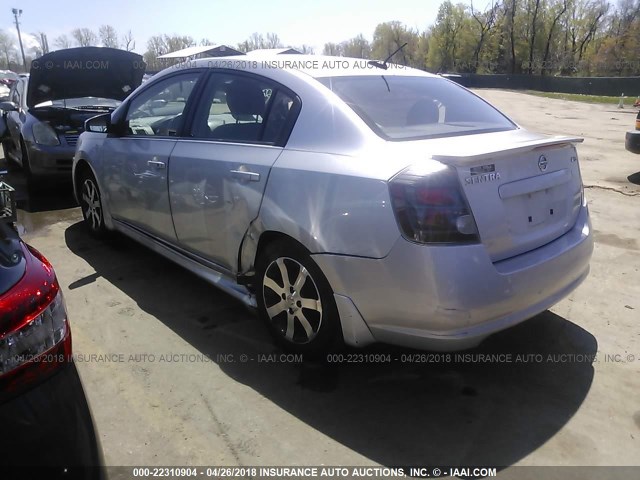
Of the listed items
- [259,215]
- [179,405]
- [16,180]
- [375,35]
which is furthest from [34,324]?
[375,35]

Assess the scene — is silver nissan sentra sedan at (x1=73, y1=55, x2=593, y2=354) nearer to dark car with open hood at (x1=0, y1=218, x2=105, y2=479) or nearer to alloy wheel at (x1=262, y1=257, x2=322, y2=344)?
alloy wheel at (x1=262, y1=257, x2=322, y2=344)

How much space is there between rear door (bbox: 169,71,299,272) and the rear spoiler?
1.00 meters

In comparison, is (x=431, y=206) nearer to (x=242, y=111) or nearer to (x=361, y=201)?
(x=361, y=201)

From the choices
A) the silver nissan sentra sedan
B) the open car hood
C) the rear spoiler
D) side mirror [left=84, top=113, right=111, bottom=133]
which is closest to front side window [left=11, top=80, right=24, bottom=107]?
the open car hood

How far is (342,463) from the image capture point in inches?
90.9

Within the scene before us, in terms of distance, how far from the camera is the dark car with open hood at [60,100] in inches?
258

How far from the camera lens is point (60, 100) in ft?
24.6

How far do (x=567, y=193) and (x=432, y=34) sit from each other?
91.5 m

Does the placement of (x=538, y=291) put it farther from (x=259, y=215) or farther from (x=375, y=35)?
(x=375, y=35)

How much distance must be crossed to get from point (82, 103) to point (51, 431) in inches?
276

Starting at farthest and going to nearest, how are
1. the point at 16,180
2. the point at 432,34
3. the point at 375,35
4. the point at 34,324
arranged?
the point at 375,35 < the point at 432,34 < the point at 16,180 < the point at 34,324

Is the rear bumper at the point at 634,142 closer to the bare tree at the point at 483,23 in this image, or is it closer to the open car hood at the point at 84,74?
the open car hood at the point at 84,74

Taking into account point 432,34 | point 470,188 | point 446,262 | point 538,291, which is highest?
point 432,34

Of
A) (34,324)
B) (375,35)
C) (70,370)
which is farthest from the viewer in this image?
(375,35)
